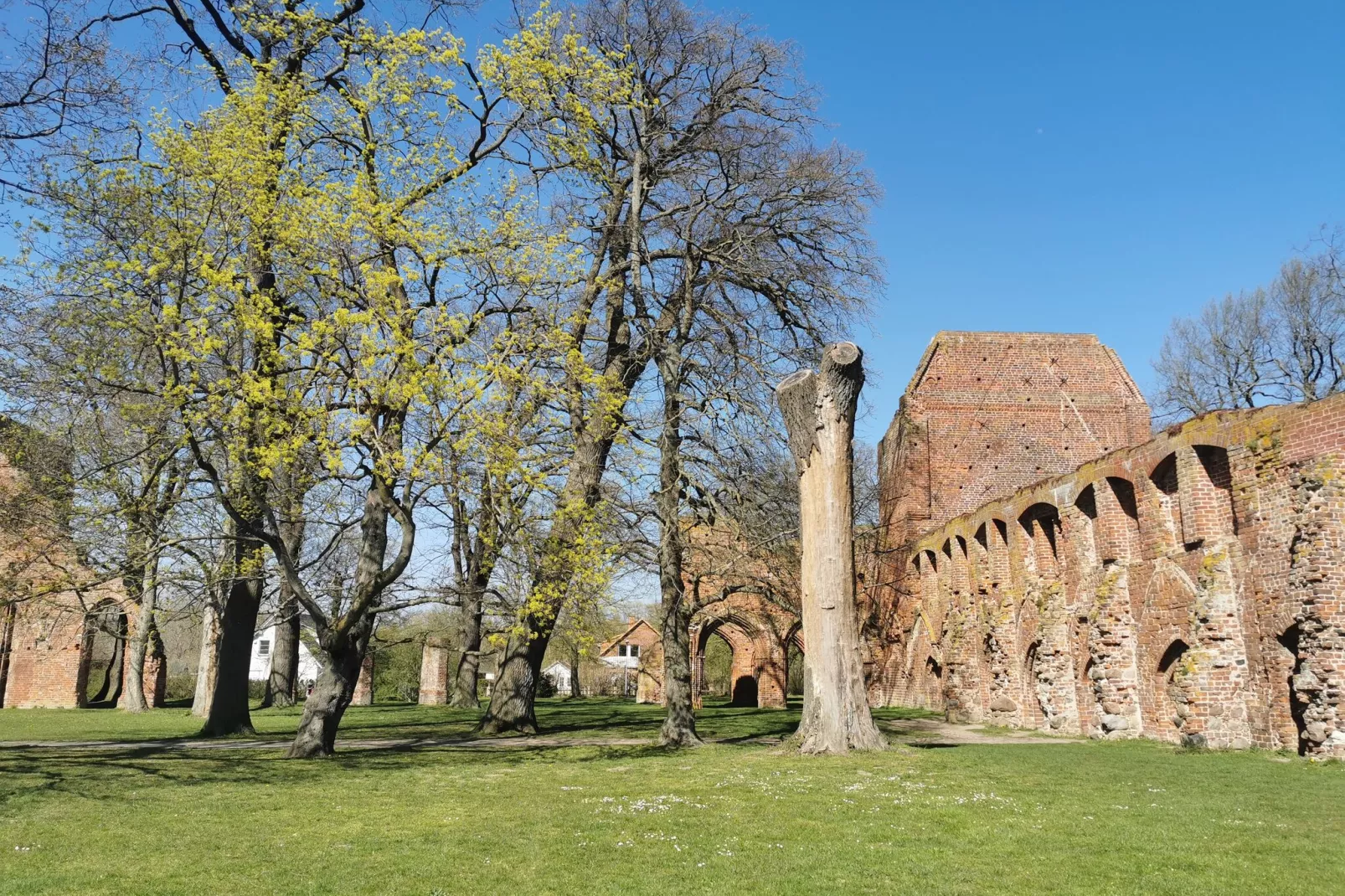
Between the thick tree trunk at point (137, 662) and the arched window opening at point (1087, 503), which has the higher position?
the arched window opening at point (1087, 503)

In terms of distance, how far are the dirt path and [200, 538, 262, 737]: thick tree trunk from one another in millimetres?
765

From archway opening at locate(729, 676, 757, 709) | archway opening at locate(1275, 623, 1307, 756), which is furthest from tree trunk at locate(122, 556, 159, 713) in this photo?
archway opening at locate(1275, 623, 1307, 756)

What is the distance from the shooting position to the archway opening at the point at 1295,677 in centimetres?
1391

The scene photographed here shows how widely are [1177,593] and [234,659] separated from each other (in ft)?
54.4

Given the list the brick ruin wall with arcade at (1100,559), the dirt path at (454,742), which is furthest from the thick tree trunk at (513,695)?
the brick ruin wall with arcade at (1100,559)

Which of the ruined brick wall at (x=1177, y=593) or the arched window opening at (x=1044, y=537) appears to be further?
the arched window opening at (x=1044, y=537)

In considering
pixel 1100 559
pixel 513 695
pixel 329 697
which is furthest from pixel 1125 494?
pixel 329 697

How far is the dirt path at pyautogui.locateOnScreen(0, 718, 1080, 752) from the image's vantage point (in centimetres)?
1521

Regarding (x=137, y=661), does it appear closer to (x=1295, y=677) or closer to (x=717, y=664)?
(x=717, y=664)

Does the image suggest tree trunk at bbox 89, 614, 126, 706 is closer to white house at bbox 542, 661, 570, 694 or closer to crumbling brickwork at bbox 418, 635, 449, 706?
crumbling brickwork at bbox 418, 635, 449, 706

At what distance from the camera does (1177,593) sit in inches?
669

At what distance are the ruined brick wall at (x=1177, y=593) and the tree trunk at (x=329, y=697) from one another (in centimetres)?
1298

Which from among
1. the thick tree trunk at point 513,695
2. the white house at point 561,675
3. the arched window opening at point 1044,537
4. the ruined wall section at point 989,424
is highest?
the ruined wall section at point 989,424

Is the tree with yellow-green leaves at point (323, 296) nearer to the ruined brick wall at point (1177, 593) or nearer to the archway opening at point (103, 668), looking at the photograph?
the ruined brick wall at point (1177, 593)
